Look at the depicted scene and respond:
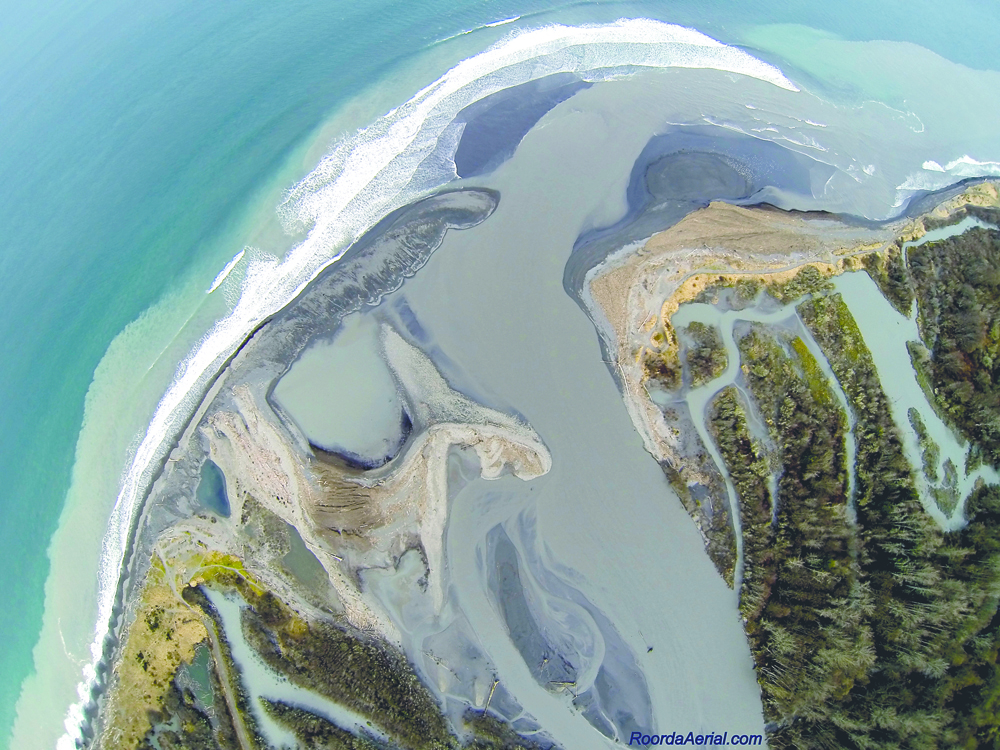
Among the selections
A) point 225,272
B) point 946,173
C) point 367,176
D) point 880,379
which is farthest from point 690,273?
point 225,272

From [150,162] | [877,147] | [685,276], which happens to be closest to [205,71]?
[150,162]

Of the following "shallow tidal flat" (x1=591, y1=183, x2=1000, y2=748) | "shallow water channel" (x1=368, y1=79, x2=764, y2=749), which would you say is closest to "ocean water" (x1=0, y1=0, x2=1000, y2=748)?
"shallow tidal flat" (x1=591, y1=183, x2=1000, y2=748)

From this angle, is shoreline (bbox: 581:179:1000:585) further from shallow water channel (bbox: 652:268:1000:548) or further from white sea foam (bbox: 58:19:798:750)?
white sea foam (bbox: 58:19:798:750)

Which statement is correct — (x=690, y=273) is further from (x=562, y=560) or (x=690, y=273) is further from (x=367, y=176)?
(x=367, y=176)

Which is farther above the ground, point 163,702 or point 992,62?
point 992,62

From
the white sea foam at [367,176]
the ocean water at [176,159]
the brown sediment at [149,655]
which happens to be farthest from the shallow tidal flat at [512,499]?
the ocean water at [176,159]

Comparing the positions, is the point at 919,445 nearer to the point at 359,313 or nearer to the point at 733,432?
the point at 733,432

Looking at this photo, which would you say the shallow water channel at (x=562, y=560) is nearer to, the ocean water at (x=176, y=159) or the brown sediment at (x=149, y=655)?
the ocean water at (x=176, y=159)
